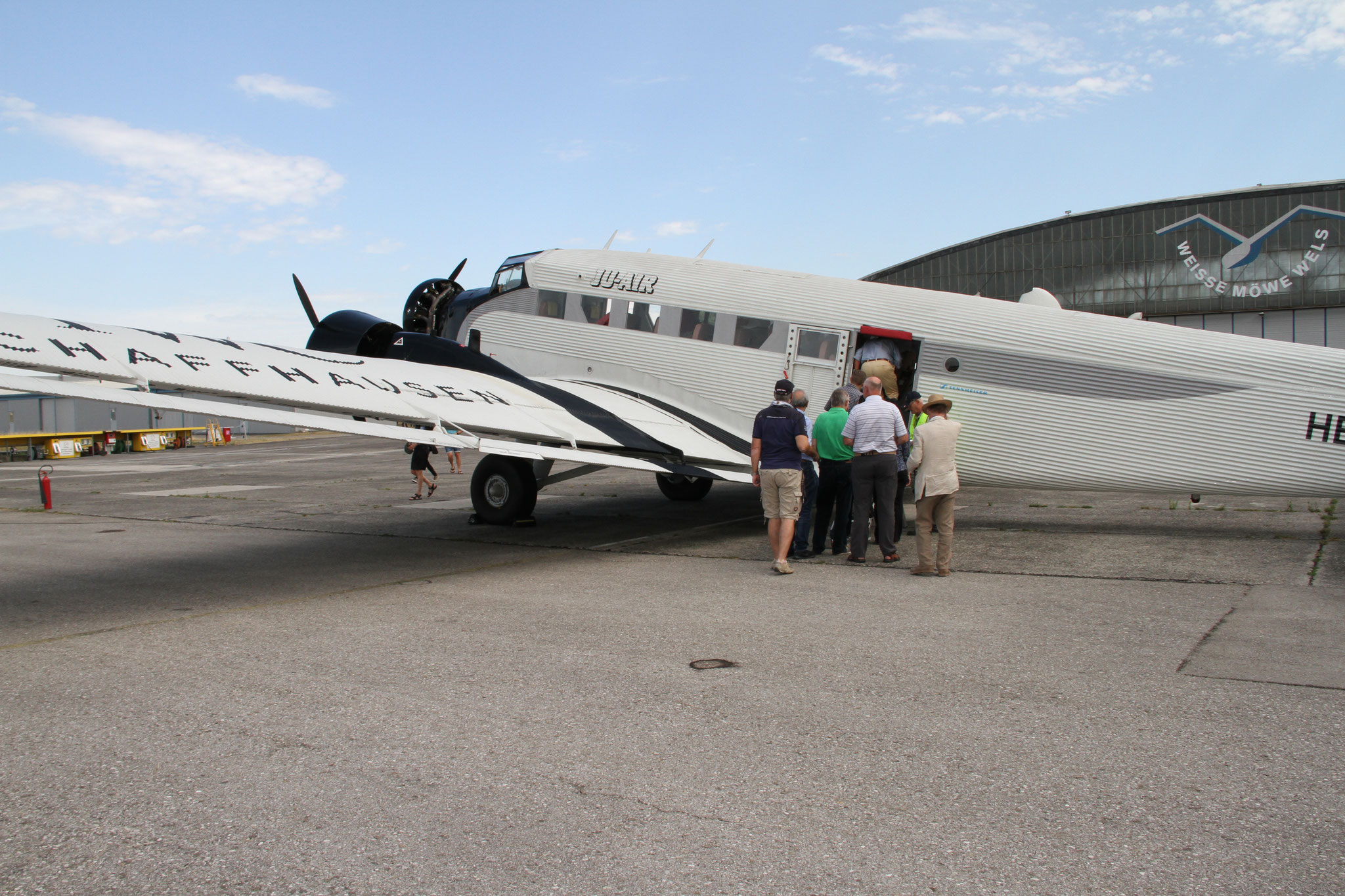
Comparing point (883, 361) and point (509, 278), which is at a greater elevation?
point (509, 278)

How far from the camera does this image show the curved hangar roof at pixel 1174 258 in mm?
43125

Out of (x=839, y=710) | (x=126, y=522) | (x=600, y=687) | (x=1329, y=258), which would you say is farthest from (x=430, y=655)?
(x=1329, y=258)

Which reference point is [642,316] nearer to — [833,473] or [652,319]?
[652,319]

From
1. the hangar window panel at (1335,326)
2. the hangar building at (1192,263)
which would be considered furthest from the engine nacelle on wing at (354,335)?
Result: the hangar window panel at (1335,326)

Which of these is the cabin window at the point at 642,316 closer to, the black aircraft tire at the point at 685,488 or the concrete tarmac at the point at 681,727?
the black aircraft tire at the point at 685,488

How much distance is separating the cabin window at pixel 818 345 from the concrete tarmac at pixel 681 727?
3085 mm

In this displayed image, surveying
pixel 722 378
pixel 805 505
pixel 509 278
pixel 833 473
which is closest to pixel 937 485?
pixel 833 473

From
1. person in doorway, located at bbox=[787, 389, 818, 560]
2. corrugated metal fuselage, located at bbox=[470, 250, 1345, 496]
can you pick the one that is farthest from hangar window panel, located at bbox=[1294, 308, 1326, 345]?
person in doorway, located at bbox=[787, 389, 818, 560]

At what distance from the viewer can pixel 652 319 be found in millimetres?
12914

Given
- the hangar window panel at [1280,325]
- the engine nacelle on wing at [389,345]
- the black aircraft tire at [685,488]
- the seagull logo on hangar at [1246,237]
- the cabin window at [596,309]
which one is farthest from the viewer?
the hangar window panel at [1280,325]

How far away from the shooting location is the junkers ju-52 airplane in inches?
345

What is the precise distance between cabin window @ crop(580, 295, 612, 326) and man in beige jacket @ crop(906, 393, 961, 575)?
228 inches

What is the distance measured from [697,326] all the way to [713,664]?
24.6ft

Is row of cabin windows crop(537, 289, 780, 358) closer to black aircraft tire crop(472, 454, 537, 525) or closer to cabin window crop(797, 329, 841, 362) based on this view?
cabin window crop(797, 329, 841, 362)
